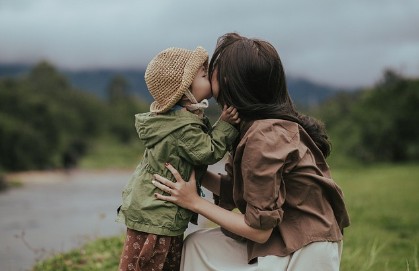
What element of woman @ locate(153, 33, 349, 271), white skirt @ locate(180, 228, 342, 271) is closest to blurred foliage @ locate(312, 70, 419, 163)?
white skirt @ locate(180, 228, 342, 271)

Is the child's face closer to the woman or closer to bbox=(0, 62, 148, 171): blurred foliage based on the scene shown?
the woman

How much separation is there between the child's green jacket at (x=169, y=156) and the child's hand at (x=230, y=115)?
3cm

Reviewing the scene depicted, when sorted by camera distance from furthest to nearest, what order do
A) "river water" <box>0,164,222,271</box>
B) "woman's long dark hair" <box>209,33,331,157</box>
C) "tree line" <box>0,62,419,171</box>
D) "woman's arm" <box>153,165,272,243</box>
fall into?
"tree line" <box>0,62,419,171</box> < "river water" <box>0,164,222,271</box> < "woman's arm" <box>153,165,272,243</box> < "woman's long dark hair" <box>209,33,331,157</box>

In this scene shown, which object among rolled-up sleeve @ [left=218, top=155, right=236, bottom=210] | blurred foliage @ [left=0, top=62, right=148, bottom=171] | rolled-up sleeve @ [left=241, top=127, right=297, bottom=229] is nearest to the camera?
rolled-up sleeve @ [left=241, top=127, right=297, bottom=229]

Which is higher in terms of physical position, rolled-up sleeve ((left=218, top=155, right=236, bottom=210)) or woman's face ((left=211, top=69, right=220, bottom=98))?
woman's face ((left=211, top=69, right=220, bottom=98))

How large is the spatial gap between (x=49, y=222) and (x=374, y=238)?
557 cm

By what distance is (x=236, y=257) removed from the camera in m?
3.16

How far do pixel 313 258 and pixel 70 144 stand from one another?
43429mm

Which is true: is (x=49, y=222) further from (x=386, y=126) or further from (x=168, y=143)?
(x=386, y=126)

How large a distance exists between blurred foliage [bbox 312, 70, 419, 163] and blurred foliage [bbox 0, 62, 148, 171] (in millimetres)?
18646

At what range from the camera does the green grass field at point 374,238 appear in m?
5.63

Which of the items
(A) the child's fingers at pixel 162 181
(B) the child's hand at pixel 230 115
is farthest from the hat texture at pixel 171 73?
(A) the child's fingers at pixel 162 181

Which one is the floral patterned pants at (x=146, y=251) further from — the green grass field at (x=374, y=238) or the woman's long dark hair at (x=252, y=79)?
the green grass field at (x=374, y=238)

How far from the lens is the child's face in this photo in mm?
3100
